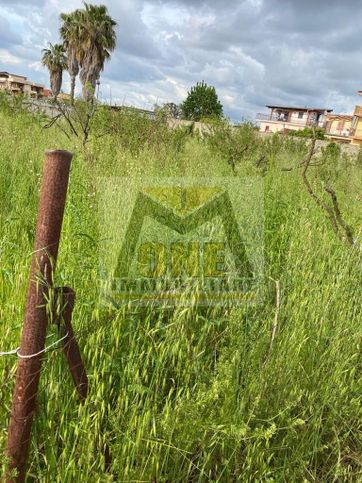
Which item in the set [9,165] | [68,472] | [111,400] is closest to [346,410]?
[111,400]

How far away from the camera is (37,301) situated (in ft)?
3.37

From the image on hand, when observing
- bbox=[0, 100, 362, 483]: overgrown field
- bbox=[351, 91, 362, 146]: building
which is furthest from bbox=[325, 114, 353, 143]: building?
bbox=[0, 100, 362, 483]: overgrown field

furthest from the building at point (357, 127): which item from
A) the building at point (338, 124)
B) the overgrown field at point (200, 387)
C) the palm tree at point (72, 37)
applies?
the overgrown field at point (200, 387)

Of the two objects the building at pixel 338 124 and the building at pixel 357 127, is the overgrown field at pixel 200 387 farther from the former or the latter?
the building at pixel 338 124

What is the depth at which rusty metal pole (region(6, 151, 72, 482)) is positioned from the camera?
0.99m

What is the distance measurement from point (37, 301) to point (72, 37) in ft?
95.4

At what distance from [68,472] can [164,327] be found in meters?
0.65

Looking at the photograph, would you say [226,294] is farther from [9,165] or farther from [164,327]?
[9,165]

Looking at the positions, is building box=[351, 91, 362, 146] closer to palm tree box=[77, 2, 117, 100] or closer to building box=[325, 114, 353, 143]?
building box=[325, 114, 353, 143]

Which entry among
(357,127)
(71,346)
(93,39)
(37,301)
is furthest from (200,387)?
(357,127)

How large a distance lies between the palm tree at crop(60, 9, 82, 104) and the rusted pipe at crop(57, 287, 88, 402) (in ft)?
88.1

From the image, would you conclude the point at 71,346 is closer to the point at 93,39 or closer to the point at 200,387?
the point at 200,387

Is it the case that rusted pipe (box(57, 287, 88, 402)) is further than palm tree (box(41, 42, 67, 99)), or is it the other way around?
palm tree (box(41, 42, 67, 99))

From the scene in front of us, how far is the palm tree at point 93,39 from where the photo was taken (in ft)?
81.3
